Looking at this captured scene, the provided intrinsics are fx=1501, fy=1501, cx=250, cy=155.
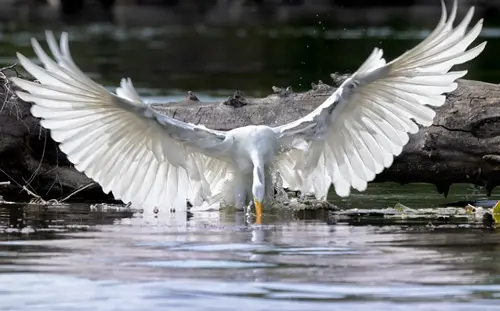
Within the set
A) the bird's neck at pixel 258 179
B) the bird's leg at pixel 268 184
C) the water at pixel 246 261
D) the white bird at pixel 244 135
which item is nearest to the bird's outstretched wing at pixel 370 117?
the white bird at pixel 244 135

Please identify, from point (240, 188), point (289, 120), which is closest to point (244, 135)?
point (240, 188)

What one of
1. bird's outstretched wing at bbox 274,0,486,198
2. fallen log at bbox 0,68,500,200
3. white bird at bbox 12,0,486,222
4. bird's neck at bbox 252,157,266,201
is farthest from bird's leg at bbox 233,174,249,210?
fallen log at bbox 0,68,500,200

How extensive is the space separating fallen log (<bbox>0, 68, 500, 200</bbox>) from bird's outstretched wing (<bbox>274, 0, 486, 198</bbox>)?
678 mm

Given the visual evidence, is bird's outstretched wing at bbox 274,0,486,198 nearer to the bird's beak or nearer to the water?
the water

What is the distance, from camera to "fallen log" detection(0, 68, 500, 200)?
14555 millimetres

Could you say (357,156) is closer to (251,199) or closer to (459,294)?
(251,199)

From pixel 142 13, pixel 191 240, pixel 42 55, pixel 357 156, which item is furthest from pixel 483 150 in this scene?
pixel 142 13

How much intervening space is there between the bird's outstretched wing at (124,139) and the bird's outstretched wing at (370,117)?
2.44 ft

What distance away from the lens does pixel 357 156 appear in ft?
46.6

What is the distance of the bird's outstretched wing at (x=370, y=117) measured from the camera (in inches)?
529

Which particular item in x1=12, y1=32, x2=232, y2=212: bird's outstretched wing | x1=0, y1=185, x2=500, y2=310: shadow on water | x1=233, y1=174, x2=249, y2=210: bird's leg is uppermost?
x1=12, y1=32, x2=232, y2=212: bird's outstretched wing

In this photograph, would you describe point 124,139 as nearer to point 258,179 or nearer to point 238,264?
point 258,179

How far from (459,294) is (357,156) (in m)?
4.54

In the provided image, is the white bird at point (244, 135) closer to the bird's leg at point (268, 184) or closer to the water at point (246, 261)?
the bird's leg at point (268, 184)
